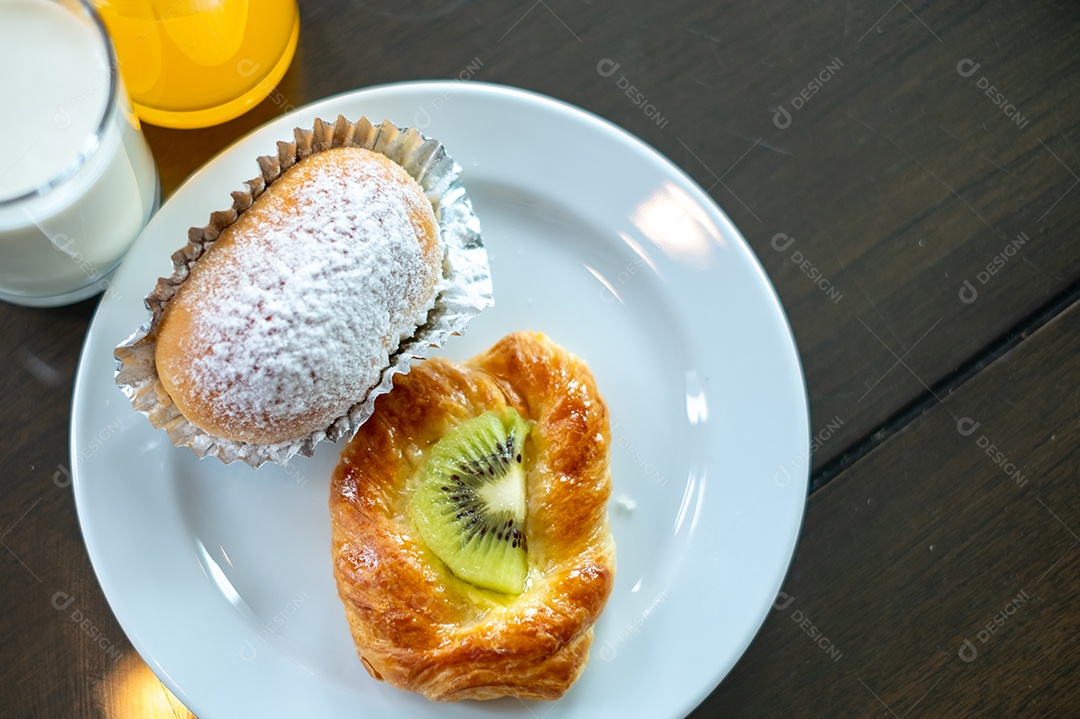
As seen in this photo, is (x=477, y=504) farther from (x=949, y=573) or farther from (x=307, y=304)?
(x=949, y=573)

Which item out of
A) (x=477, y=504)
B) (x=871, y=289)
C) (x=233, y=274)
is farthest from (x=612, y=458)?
(x=233, y=274)

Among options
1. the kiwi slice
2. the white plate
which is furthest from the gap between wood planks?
the kiwi slice

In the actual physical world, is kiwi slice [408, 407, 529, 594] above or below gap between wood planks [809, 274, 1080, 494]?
below

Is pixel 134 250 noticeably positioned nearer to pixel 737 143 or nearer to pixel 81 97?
pixel 81 97

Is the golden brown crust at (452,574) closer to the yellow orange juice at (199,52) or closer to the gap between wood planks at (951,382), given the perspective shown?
the gap between wood planks at (951,382)

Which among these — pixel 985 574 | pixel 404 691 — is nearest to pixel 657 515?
pixel 404 691

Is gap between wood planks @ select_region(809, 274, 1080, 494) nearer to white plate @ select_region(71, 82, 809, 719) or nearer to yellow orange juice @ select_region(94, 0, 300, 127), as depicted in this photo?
white plate @ select_region(71, 82, 809, 719)

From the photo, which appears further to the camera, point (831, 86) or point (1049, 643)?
point (831, 86)
